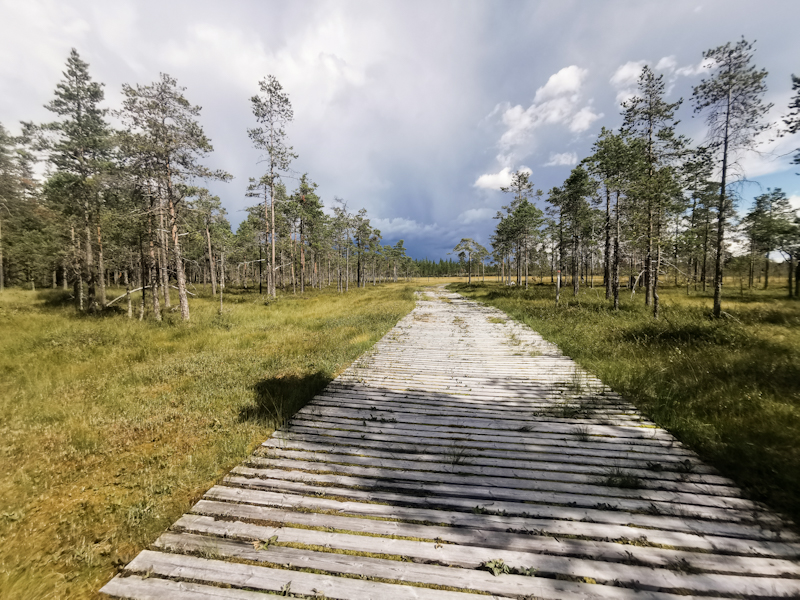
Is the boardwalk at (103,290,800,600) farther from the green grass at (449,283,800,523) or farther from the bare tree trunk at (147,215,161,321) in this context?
the bare tree trunk at (147,215,161,321)

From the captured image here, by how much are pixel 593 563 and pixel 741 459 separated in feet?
9.14

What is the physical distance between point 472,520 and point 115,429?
557cm

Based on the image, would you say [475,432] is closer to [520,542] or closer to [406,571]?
[520,542]

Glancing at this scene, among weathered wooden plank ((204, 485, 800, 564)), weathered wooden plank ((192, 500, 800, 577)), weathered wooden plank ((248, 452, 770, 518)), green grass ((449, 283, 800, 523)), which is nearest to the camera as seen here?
weathered wooden plank ((192, 500, 800, 577))

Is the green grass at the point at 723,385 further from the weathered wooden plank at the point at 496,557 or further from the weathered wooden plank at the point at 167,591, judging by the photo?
the weathered wooden plank at the point at 167,591

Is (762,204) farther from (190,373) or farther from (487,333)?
(190,373)

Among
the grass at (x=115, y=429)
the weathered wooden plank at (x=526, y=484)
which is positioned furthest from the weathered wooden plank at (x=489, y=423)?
the weathered wooden plank at (x=526, y=484)

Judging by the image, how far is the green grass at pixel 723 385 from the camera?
126 inches

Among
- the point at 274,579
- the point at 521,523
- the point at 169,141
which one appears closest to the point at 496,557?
the point at 521,523

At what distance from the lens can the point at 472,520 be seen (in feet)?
8.42

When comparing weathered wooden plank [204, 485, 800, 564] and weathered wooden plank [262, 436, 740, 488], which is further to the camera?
weathered wooden plank [262, 436, 740, 488]

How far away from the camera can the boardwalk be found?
2.04 metres

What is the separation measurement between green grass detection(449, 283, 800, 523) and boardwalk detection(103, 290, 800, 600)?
39cm

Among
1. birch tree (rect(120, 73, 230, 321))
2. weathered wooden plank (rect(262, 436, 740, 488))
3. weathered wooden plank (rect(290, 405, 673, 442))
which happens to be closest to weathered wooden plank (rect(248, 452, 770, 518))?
weathered wooden plank (rect(262, 436, 740, 488))
